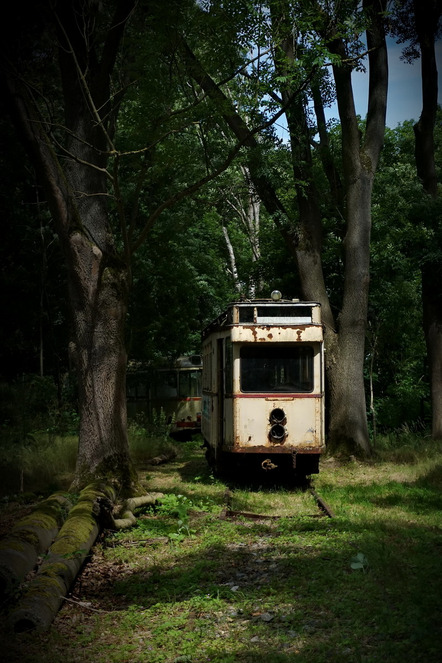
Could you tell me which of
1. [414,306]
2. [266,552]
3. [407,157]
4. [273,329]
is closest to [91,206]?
[273,329]

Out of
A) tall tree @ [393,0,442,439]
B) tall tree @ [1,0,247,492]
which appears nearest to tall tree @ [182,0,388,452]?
tall tree @ [393,0,442,439]

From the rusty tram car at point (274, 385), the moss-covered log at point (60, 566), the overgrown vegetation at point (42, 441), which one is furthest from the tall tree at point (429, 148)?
the moss-covered log at point (60, 566)

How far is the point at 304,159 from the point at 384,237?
3360mm

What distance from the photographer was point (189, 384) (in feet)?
80.3

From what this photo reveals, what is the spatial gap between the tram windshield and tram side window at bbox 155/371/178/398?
38.3 feet

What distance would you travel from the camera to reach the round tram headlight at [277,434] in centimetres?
1249

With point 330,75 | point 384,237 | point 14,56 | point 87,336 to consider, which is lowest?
point 87,336

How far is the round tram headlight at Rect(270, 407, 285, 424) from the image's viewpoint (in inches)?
493

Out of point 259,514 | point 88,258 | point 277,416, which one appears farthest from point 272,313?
point 259,514

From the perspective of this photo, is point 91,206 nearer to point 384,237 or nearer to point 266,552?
A: point 266,552

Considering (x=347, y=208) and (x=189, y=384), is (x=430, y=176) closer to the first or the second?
(x=347, y=208)

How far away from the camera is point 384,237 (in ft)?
65.0

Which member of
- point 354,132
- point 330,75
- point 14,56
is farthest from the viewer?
point 330,75

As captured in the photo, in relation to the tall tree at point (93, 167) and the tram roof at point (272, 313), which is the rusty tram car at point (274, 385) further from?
the tall tree at point (93, 167)
